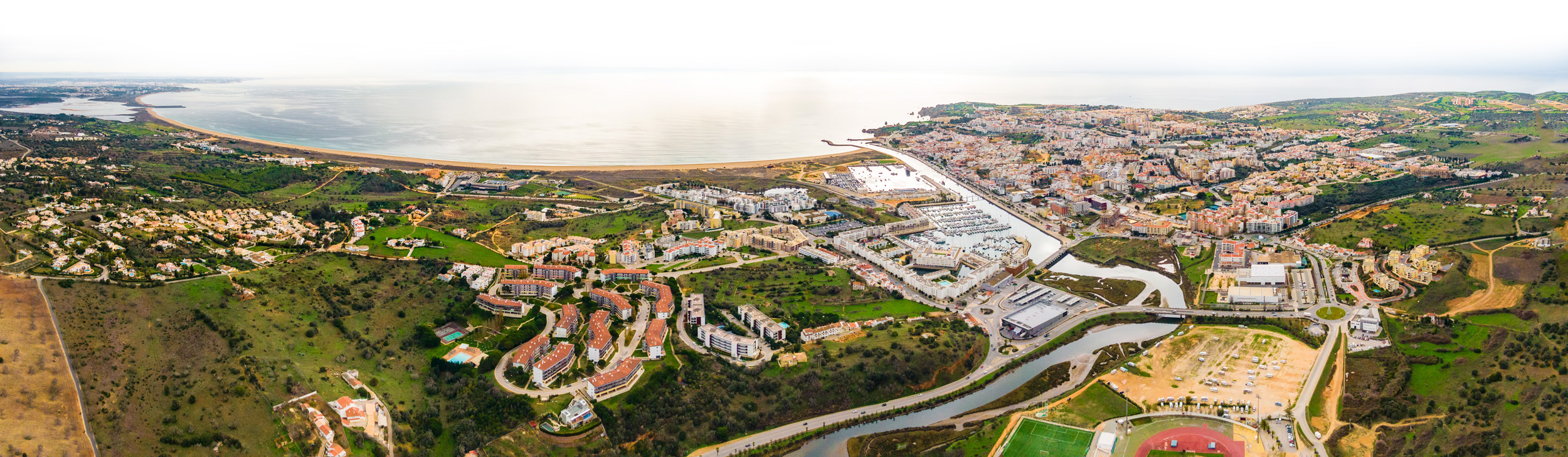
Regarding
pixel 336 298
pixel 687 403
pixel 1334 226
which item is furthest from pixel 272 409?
pixel 1334 226

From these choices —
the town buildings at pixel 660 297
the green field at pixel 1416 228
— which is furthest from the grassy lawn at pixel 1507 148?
the town buildings at pixel 660 297

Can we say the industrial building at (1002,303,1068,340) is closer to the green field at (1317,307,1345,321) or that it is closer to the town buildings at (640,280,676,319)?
the green field at (1317,307,1345,321)

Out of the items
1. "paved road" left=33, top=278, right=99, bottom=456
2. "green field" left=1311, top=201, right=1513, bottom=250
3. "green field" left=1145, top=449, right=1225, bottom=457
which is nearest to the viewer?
"paved road" left=33, top=278, right=99, bottom=456

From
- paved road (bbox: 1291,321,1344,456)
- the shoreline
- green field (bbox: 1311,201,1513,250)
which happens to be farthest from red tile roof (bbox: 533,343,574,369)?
the shoreline

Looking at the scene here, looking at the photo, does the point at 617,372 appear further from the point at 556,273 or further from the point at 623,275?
the point at 556,273

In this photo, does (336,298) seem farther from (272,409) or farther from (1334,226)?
(1334,226)

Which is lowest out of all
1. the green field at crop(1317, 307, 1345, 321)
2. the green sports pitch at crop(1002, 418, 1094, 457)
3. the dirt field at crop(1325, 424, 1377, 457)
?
the green sports pitch at crop(1002, 418, 1094, 457)

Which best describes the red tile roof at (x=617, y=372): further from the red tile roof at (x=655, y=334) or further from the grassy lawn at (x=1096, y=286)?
the grassy lawn at (x=1096, y=286)
